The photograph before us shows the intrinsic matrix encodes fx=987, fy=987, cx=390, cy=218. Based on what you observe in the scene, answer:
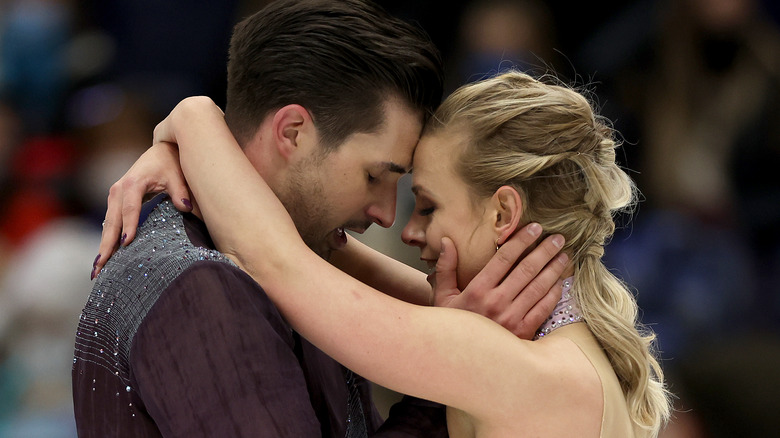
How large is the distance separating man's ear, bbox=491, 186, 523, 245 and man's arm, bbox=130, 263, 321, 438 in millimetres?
622

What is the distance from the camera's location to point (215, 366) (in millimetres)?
1871

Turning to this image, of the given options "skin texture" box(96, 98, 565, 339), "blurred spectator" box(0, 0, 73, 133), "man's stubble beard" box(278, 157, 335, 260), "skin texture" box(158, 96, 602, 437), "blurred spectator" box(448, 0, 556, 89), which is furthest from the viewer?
"blurred spectator" box(0, 0, 73, 133)

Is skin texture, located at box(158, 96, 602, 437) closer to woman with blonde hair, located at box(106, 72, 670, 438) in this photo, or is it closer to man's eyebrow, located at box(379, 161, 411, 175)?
woman with blonde hair, located at box(106, 72, 670, 438)

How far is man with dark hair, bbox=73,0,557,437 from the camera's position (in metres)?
1.88

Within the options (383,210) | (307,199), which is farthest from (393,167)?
(307,199)

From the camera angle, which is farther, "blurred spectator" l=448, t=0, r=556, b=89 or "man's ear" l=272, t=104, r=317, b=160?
"blurred spectator" l=448, t=0, r=556, b=89

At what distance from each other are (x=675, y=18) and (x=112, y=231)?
3.53m

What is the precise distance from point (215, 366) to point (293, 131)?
668mm

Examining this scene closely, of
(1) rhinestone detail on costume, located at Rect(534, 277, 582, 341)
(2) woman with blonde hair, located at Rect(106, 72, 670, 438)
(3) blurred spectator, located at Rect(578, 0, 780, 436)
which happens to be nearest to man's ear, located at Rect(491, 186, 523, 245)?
(2) woman with blonde hair, located at Rect(106, 72, 670, 438)

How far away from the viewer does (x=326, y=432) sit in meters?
2.33

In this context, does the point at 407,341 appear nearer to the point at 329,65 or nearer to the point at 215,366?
the point at 215,366

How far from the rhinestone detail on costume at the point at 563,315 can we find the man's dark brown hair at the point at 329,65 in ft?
1.96

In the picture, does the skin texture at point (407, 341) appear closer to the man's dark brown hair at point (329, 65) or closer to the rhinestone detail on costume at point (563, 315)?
the rhinestone detail on costume at point (563, 315)

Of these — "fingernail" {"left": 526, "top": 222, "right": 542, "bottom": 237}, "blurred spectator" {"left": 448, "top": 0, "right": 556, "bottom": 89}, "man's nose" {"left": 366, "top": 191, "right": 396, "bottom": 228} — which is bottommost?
"blurred spectator" {"left": 448, "top": 0, "right": 556, "bottom": 89}
